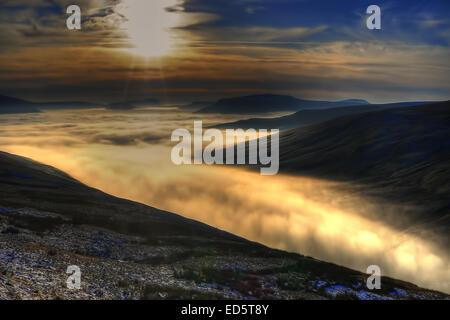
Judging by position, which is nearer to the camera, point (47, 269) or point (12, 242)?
point (47, 269)

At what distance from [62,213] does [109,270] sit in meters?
39.4

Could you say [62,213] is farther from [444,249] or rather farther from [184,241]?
[444,249]

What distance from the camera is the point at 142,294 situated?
3672 cm

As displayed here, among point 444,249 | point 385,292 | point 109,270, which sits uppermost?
point 109,270

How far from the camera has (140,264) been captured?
49406 millimetres

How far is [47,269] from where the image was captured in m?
38.5

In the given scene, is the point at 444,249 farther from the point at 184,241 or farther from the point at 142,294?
the point at 142,294

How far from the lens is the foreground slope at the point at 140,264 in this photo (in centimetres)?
3697

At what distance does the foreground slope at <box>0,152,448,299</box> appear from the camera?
121 feet

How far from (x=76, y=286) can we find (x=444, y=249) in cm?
14015

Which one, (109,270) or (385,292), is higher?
(109,270)
